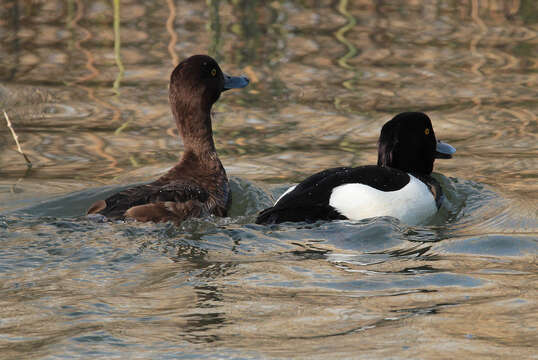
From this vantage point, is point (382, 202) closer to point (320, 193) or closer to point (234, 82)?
point (320, 193)

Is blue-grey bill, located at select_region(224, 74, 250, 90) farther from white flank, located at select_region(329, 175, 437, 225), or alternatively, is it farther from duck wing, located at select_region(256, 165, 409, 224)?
white flank, located at select_region(329, 175, 437, 225)

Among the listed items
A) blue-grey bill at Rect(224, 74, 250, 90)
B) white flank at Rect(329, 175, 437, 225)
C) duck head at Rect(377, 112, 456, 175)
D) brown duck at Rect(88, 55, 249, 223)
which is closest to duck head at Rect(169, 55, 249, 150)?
brown duck at Rect(88, 55, 249, 223)

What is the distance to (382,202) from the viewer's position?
21.5 ft

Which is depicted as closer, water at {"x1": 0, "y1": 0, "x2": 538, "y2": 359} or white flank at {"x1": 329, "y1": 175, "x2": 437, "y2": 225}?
water at {"x1": 0, "y1": 0, "x2": 538, "y2": 359}

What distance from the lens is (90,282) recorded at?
5191mm

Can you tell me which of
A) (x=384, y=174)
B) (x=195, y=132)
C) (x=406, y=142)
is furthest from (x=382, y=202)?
(x=195, y=132)

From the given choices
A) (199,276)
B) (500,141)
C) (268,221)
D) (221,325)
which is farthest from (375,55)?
(221,325)

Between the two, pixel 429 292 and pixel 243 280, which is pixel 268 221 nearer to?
pixel 243 280

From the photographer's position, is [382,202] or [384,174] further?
[384,174]

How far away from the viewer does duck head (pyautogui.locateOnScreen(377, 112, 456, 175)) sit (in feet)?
24.3

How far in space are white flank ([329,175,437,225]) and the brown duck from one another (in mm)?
971

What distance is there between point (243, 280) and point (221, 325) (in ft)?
2.49

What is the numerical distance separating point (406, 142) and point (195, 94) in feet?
5.50

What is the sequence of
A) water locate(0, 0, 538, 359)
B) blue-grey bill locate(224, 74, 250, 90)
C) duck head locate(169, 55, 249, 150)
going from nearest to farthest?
water locate(0, 0, 538, 359), duck head locate(169, 55, 249, 150), blue-grey bill locate(224, 74, 250, 90)
